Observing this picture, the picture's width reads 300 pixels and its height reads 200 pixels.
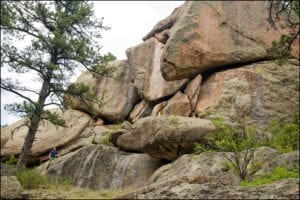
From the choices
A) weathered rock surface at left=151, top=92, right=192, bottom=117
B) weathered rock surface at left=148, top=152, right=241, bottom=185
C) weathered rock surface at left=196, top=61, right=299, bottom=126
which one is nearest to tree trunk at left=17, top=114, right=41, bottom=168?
weathered rock surface at left=148, top=152, right=241, bottom=185

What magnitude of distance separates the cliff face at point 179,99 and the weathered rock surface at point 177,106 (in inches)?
2.4

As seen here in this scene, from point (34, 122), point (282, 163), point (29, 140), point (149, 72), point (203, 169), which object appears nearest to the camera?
point (282, 163)

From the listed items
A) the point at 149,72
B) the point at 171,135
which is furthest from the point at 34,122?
the point at 149,72

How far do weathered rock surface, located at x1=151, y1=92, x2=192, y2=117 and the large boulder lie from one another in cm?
136

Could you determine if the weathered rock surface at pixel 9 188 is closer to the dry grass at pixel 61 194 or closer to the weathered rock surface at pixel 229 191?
the dry grass at pixel 61 194

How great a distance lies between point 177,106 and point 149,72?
5.74 meters

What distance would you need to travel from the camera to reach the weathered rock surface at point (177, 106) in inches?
870

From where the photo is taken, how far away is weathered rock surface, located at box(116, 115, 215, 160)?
16750 mm

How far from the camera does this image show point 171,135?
55.2 feet

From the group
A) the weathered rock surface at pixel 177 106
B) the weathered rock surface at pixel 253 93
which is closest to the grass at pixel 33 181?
the weathered rock surface at pixel 177 106

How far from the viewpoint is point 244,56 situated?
22.7m

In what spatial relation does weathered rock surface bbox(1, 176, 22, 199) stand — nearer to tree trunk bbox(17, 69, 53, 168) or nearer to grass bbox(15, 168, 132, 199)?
grass bbox(15, 168, 132, 199)

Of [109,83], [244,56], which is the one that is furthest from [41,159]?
[244,56]

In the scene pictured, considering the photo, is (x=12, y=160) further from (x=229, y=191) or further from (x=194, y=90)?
(x=229, y=191)
